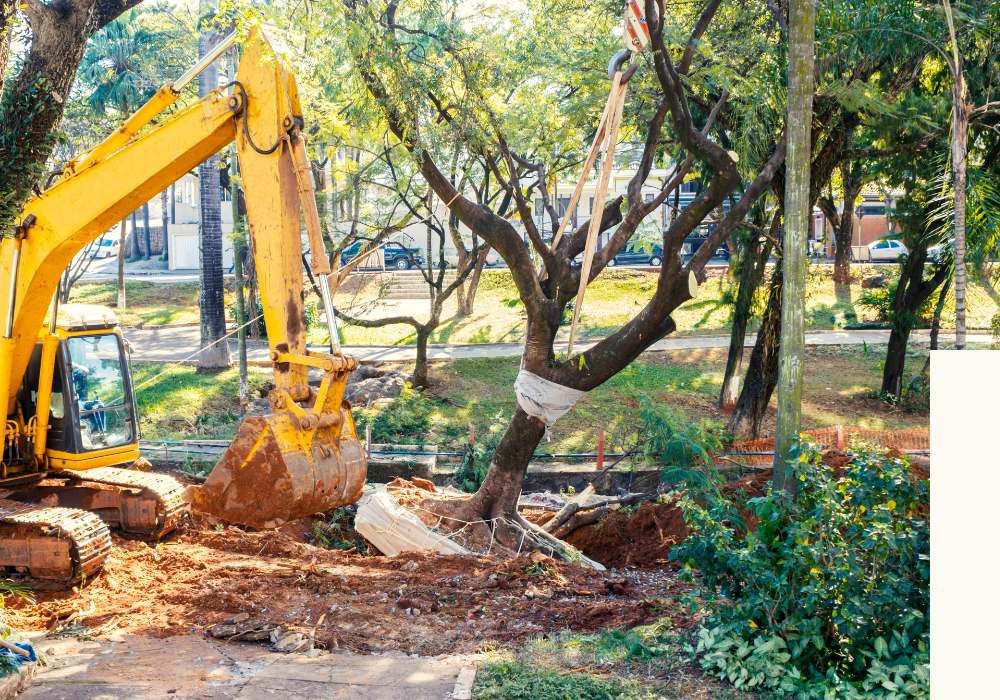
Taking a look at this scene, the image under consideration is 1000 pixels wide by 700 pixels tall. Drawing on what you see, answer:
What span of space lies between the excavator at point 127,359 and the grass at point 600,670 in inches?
95.0

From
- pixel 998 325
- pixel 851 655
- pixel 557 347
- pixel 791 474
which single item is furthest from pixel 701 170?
pixel 851 655

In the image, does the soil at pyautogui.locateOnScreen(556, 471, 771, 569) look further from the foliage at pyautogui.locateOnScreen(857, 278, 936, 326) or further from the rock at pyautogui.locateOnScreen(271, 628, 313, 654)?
the foliage at pyautogui.locateOnScreen(857, 278, 936, 326)

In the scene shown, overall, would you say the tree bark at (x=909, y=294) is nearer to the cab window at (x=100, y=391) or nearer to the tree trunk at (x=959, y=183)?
the tree trunk at (x=959, y=183)

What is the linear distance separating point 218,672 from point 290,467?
6.22ft

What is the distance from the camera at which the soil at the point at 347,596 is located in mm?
9180

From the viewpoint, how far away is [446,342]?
2717 cm

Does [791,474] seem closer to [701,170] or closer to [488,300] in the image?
[701,170]

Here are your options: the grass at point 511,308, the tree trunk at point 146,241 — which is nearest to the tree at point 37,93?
the grass at point 511,308

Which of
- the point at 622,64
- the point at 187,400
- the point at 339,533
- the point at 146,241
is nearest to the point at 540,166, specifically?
the point at 622,64

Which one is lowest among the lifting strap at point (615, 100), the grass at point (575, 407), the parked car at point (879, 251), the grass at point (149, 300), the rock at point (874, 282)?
the grass at point (575, 407)

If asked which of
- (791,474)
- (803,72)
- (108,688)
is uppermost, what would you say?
(803,72)

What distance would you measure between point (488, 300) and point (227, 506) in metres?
21.7

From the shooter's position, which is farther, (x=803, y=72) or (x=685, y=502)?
(x=803, y=72)

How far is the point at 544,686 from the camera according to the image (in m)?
7.43
